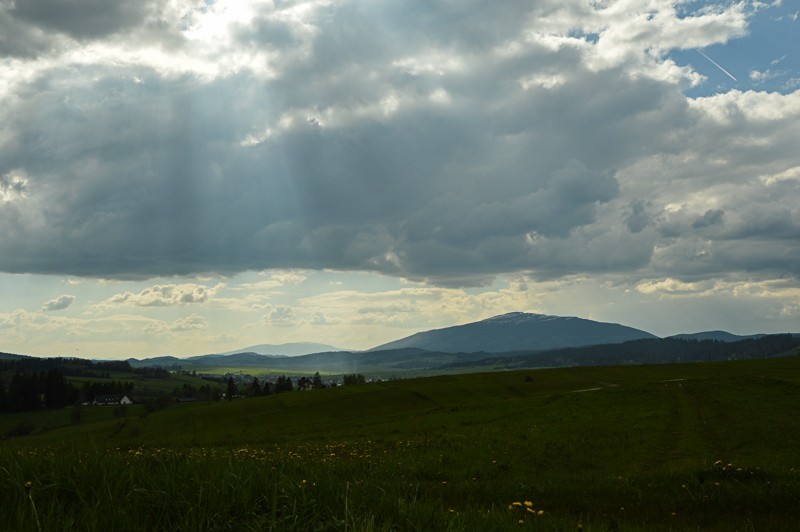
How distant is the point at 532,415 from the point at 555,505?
43754 mm

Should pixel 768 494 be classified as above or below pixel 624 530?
below

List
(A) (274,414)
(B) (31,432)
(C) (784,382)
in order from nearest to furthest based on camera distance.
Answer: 1. (C) (784,382)
2. (A) (274,414)
3. (B) (31,432)

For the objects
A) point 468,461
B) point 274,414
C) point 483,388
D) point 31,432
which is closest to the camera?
point 468,461

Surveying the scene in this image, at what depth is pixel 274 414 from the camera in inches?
3880

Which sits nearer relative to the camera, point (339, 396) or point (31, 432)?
point (339, 396)

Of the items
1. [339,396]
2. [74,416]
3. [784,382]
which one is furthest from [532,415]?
[74,416]

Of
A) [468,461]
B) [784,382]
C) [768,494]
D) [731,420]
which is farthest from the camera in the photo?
[784,382]

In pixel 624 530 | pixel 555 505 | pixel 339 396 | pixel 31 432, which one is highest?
pixel 624 530

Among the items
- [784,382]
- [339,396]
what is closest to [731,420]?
[784,382]

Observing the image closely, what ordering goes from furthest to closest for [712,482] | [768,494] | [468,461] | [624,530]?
[468,461]
[712,482]
[768,494]
[624,530]

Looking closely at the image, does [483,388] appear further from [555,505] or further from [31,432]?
[31,432]

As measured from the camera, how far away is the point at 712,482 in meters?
16.3

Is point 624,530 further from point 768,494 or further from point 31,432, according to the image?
point 31,432

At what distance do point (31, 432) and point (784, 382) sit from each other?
15179 centimetres
